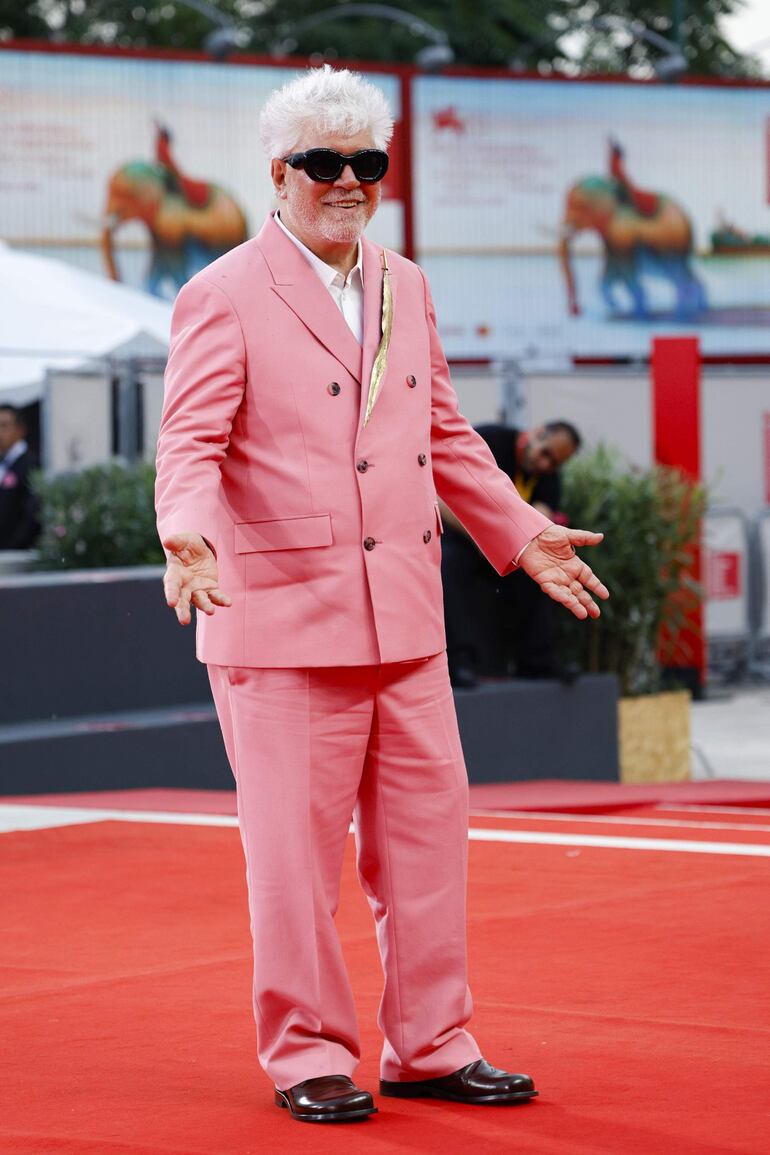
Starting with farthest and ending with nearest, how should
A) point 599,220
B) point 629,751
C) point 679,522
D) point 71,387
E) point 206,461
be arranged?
point 599,220
point 71,387
point 679,522
point 629,751
point 206,461

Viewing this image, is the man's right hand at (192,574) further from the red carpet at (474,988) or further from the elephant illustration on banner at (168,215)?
the elephant illustration on banner at (168,215)

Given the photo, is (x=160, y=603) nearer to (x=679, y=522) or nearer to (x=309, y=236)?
(x=679, y=522)

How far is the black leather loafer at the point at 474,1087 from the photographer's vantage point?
3801 millimetres

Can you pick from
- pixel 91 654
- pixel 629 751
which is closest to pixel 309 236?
pixel 91 654

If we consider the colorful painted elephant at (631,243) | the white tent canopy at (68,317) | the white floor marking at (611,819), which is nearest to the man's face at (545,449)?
the white floor marking at (611,819)

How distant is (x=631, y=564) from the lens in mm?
11422

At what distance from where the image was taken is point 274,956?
3.79 meters

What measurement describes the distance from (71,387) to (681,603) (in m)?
4.64

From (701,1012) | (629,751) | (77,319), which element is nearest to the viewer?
(701,1012)

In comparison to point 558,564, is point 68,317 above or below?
above

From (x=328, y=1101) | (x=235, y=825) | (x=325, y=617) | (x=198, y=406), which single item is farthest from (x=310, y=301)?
(x=235, y=825)

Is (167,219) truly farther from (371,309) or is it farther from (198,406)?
(198,406)

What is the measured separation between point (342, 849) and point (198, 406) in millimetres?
864

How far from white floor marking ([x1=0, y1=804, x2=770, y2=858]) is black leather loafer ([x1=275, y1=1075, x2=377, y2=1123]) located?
2.67m
